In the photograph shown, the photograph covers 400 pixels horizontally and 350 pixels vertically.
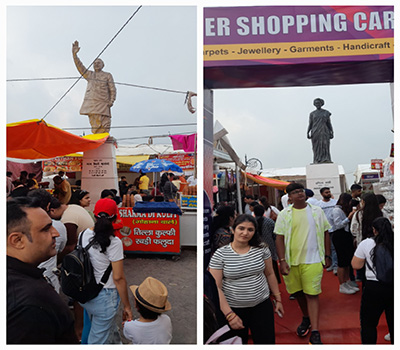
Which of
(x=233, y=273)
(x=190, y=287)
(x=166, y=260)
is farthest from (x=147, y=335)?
(x=166, y=260)

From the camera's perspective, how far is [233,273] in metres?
2.46

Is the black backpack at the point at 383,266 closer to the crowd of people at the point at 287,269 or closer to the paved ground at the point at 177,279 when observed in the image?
the crowd of people at the point at 287,269

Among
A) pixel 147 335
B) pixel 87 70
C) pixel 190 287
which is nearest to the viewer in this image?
pixel 147 335

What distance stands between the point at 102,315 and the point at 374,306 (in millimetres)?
2147

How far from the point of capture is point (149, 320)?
2.23 m

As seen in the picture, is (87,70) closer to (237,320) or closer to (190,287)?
(190,287)

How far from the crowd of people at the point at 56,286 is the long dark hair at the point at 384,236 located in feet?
5.69

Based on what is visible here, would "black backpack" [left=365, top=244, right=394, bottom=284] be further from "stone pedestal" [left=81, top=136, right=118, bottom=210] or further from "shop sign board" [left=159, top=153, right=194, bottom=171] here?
"shop sign board" [left=159, top=153, right=194, bottom=171]

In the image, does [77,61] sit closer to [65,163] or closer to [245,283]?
[65,163]

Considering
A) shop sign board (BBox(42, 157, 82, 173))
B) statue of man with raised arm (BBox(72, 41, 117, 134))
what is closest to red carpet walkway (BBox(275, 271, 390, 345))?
statue of man with raised arm (BBox(72, 41, 117, 134))

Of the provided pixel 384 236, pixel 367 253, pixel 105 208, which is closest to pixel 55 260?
pixel 105 208

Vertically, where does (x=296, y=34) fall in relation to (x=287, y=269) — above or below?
above
